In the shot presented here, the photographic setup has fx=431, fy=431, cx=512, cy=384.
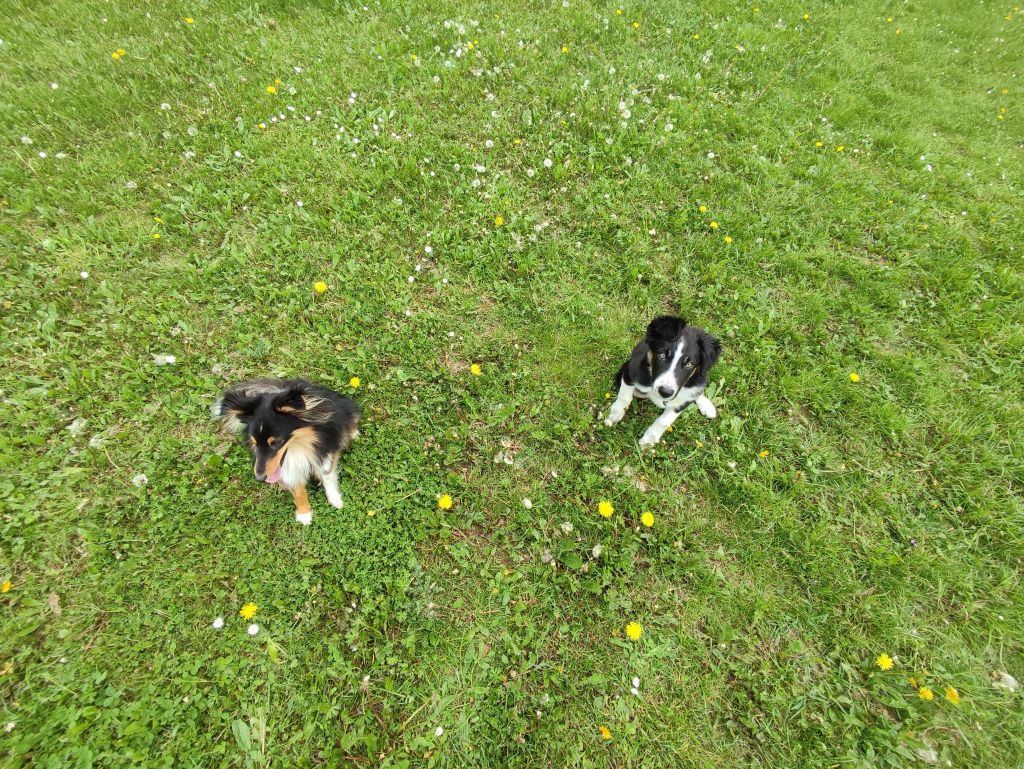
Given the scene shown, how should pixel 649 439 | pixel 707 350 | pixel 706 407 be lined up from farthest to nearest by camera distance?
1. pixel 706 407
2. pixel 649 439
3. pixel 707 350

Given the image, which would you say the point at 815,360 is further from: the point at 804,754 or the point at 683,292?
the point at 804,754

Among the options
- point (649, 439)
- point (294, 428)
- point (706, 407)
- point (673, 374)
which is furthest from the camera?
point (706, 407)

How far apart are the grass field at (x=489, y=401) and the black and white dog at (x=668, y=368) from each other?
20.3 inches

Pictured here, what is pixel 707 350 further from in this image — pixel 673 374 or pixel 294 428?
pixel 294 428

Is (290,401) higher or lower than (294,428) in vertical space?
higher

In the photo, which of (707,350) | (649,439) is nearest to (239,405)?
(649,439)

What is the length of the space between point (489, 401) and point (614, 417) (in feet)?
4.29

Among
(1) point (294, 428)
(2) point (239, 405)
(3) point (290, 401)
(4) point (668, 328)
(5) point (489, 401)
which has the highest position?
(4) point (668, 328)

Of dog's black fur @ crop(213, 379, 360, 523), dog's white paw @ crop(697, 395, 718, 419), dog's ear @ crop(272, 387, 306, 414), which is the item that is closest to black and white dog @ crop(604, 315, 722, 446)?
dog's white paw @ crop(697, 395, 718, 419)

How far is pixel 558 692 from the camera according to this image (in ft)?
10.9

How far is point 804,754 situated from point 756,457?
2388mm

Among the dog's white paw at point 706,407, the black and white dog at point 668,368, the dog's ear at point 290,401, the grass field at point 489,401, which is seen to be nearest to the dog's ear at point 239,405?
the dog's ear at point 290,401

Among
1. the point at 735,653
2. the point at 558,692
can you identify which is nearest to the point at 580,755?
the point at 558,692

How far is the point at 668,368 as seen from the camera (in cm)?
370
